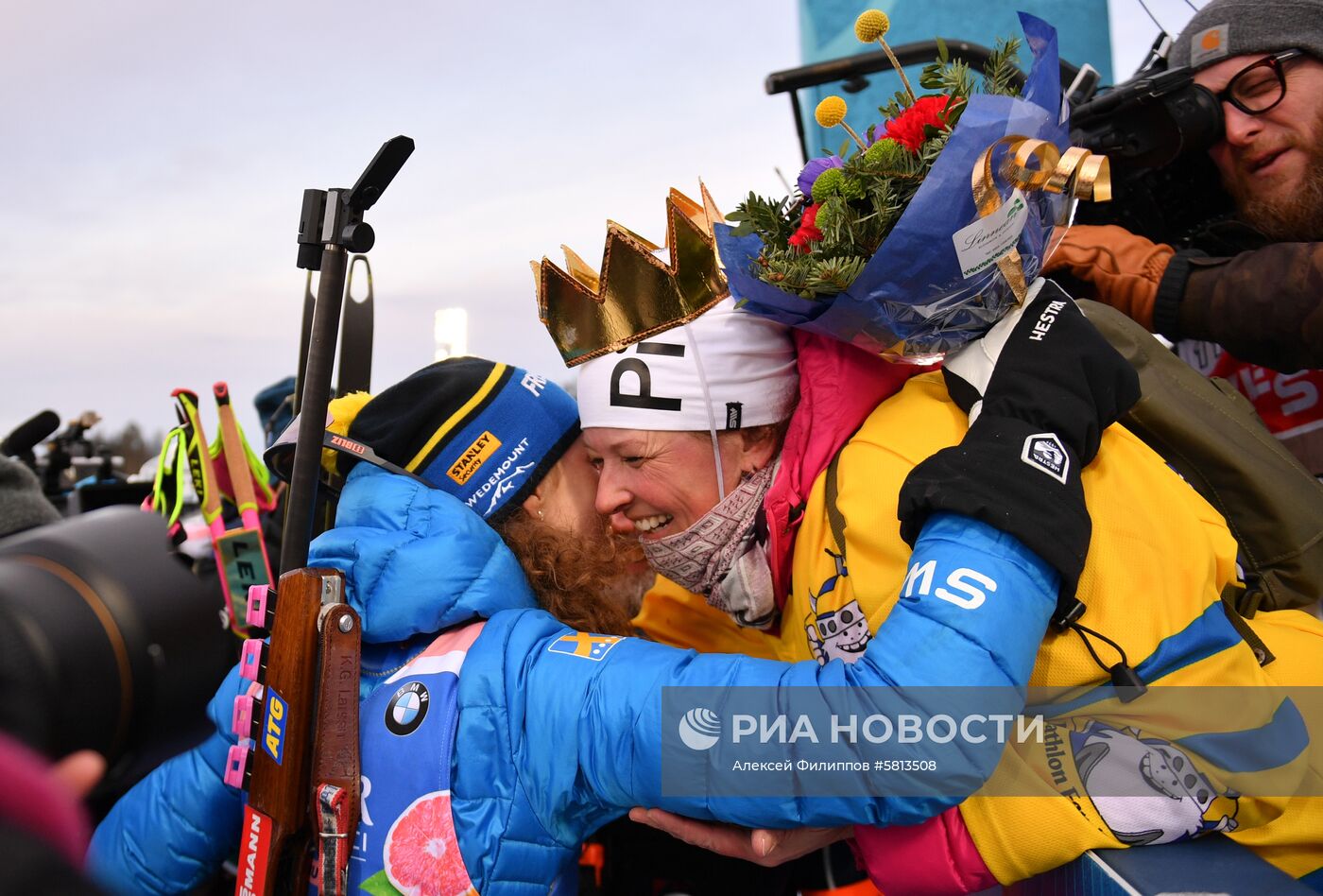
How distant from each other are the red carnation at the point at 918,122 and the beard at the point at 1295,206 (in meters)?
1.36

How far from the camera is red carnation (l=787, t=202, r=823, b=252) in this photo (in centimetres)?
149

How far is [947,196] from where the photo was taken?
1.33 meters

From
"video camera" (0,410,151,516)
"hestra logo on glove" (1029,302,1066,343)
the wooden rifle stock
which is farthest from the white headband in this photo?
"video camera" (0,410,151,516)

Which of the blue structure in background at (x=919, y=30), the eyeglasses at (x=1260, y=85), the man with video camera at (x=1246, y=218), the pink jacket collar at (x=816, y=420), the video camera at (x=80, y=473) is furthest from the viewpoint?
the video camera at (x=80, y=473)

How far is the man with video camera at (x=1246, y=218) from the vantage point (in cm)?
205

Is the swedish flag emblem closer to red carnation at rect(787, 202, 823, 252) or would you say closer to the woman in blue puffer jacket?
the woman in blue puffer jacket

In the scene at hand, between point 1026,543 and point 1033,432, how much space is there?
0.17 metres

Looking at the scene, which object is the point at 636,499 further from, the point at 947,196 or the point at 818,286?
the point at 947,196

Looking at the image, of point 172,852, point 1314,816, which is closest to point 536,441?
point 172,852

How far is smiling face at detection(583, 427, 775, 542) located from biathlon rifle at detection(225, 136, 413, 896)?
0.54 meters

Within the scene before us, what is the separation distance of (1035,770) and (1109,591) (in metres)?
0.29

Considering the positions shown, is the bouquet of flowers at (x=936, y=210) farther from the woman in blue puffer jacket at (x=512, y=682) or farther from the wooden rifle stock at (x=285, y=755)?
the wooden rifle stock at (x=285, y=755)

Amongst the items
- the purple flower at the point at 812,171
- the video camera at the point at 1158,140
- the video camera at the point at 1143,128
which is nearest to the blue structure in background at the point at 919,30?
the video camera at the point at 1143,128

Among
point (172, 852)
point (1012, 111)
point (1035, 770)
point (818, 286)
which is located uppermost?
point (1012, 111)
